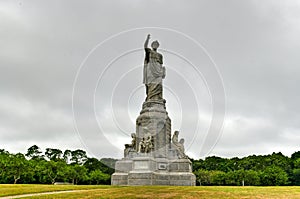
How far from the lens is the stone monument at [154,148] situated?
36.2 meters

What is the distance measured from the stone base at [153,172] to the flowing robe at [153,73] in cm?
982

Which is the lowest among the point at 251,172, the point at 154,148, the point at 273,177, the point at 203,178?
the point at 203,178

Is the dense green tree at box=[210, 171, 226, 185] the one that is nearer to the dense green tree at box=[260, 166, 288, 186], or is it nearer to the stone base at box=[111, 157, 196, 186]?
the dense green tree at box=[260, 166, 288, 186]

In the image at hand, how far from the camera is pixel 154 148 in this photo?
130 ft

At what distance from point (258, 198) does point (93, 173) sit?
6351 centimetres

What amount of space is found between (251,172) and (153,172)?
4185cm

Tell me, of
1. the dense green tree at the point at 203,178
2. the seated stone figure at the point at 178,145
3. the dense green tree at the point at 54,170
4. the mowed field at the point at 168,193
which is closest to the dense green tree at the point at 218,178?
the dense green tree at the point at 203,178

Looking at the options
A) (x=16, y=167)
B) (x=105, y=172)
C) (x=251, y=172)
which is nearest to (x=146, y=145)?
(x=16, y=167)

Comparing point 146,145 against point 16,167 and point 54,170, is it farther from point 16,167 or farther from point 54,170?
point 54,170

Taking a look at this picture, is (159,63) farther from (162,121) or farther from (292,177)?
(292,177)

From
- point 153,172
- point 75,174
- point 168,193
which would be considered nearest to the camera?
point 168,193

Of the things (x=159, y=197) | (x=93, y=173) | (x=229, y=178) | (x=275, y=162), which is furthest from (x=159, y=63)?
(x=275, y=162)

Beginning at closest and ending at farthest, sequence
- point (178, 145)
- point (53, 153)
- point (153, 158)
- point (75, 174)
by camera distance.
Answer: point (153, 158)
point (178, 145)
point (75, 174)
point (53, 153)

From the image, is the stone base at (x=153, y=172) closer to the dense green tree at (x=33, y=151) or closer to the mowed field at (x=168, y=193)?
the mowed field at (x=168, y=193)
